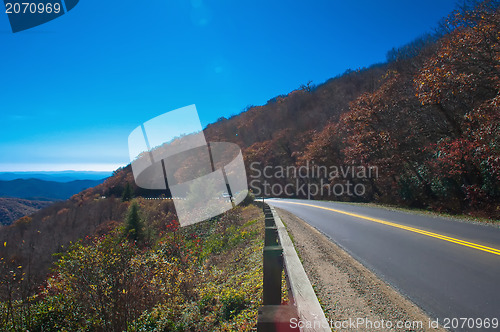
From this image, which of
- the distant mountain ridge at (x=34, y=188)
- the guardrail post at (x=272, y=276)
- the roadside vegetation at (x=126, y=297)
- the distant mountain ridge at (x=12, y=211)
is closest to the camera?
the guardrail post at (x=272, y=276)

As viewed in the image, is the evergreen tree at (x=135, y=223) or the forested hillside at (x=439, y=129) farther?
the evergreen tree at (x=135, y=223)

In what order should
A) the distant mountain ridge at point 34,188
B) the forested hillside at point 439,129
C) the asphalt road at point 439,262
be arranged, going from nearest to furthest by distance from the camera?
the asphalt road at point 439,262 → the forested hillside at point 439,129 → the distant mountain ridge at point 34,188

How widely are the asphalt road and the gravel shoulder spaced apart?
23 cm

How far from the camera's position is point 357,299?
363 centimetres

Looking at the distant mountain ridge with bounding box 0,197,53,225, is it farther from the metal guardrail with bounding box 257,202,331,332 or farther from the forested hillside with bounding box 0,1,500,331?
the metal guardrail with bounding box 257,202,331,332

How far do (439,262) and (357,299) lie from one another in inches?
104

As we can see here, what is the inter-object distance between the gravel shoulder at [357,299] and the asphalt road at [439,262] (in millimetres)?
226

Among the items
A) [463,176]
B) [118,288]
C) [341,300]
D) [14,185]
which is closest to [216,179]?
[463,176]

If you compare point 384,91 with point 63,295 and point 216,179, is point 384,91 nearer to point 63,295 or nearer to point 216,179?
point 216,179

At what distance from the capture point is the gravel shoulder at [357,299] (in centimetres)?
303

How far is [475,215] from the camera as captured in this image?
10.8m

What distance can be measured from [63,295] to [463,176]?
1607cm

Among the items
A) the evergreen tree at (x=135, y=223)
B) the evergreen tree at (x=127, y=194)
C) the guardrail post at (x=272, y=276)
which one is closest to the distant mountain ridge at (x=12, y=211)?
the evergreen tree at (x=127, y=194)

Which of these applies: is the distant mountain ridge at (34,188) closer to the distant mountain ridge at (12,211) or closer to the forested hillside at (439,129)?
the distant mountain ridge at (12,211)
